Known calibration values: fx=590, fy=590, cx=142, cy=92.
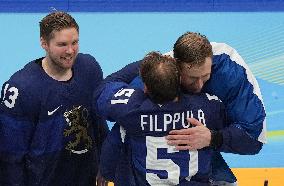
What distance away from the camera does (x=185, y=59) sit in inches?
87.9

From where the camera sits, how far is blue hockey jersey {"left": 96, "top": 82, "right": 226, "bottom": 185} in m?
2.25

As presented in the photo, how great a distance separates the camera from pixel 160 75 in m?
2.15

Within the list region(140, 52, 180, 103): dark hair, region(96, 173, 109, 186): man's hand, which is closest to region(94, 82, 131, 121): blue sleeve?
region(140, 52, 180, 103): dark hair

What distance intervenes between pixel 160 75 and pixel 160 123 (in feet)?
0.67

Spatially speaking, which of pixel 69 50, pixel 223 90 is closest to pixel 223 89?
pixel 223 90

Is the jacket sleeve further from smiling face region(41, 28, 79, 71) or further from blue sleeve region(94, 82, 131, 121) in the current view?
smiling face region(41, 28, 79, 71)

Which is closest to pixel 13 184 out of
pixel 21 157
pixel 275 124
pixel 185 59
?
pixel 21 157

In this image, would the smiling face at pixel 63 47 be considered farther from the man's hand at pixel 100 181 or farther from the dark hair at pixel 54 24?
the man's hand at pixel 100 181

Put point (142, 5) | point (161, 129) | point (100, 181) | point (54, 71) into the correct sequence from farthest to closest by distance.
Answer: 1. point (142, 5)
2. point (100, 181)
3. point (54, 71)
4. point (161, 129)

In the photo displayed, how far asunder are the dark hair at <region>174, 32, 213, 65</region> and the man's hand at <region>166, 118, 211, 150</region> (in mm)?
230

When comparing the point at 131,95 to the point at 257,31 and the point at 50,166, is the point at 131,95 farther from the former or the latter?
the point at 257,31

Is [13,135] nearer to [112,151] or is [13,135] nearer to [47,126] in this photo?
[47,126]

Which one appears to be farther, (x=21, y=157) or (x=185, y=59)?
(x=21, y=157)

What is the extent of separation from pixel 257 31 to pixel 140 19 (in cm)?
106
